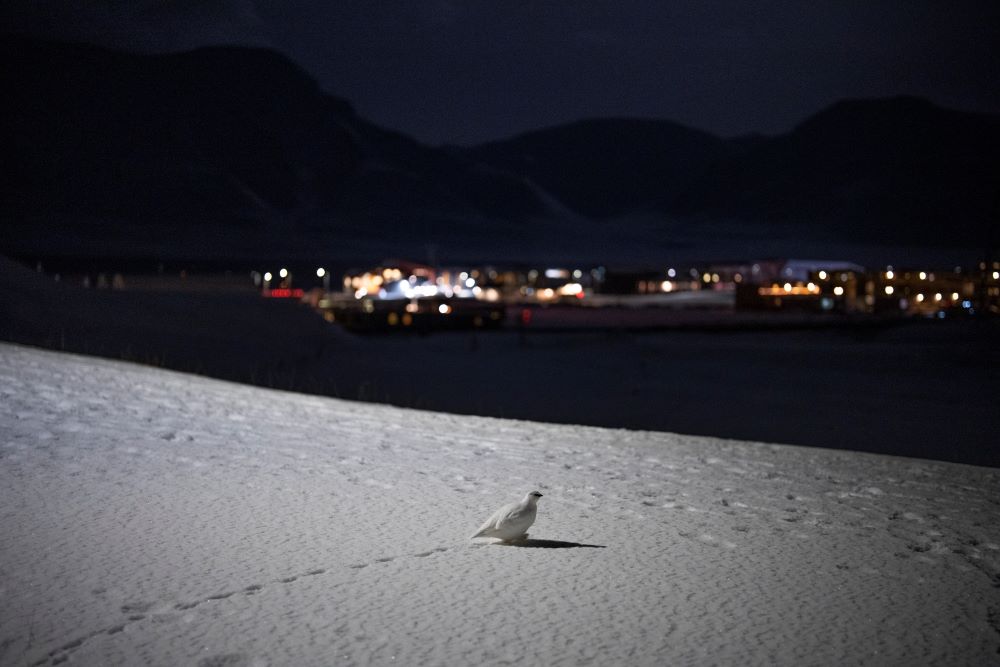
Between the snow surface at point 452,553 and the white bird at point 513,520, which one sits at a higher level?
the white bird at point 513,520

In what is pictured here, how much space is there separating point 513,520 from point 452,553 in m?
0.42

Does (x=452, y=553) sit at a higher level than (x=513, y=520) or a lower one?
lower

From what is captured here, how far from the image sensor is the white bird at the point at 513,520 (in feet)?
20.9

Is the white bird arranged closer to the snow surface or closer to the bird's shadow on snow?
the bird's shadow on snow

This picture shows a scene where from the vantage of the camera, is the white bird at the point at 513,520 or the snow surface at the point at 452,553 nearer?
the snow surface at the point at 452,553

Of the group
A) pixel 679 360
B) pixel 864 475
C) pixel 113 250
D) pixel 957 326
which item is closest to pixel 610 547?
pixel 864 475

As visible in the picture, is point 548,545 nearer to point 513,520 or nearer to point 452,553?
point 513,520

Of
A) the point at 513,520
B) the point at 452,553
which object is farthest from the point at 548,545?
the point at 452,553

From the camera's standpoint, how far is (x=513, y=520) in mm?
6363

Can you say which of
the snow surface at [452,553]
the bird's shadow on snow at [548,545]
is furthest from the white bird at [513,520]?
the snow surface at [452,553]

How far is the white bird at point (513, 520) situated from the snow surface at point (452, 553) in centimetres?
18

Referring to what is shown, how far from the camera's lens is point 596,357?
30625 mm

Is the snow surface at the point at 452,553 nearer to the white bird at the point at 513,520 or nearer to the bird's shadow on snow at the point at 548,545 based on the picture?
the bird's shadow on snow at the point at 548,545

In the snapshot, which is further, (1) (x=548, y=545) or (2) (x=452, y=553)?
(1) (x=548, y=545)
